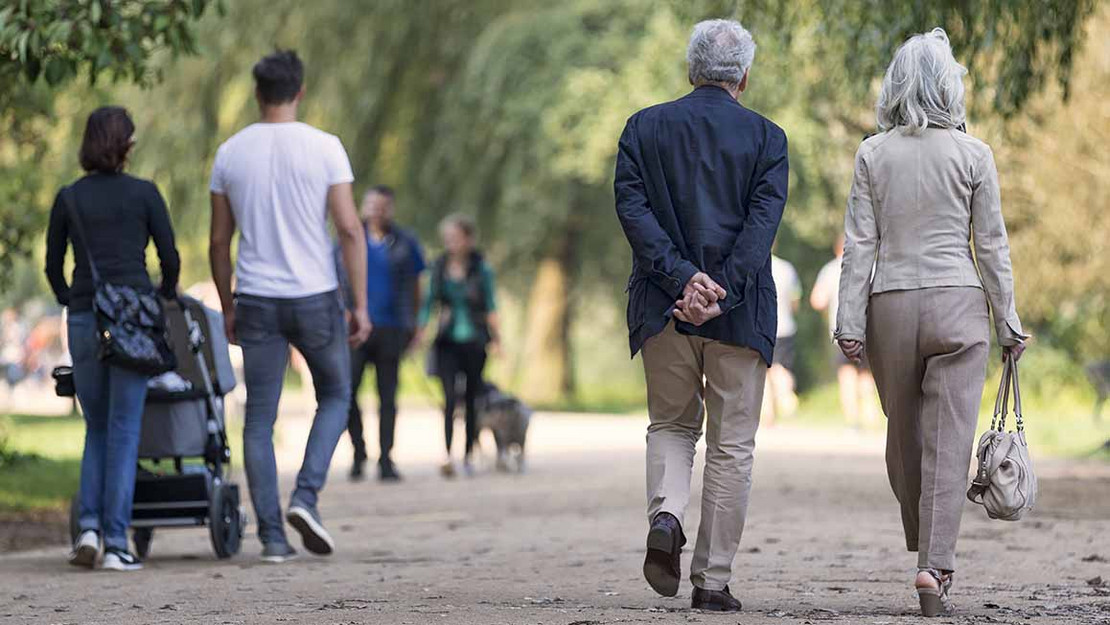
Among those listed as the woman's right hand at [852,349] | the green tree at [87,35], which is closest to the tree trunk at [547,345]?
the green tree at [87,35]

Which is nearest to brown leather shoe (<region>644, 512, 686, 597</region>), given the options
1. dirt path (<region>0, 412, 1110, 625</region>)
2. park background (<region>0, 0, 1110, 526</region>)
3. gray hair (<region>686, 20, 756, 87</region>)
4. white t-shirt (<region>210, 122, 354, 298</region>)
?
dirt path (<region>0, 412, 1110, 625</region>)

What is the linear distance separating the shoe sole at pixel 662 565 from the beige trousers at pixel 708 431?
157 mm

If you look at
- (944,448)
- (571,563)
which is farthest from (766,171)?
(571,563)

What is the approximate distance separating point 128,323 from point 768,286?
299cm

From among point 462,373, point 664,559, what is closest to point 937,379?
point 664,559

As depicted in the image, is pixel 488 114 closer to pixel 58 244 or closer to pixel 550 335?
pixel 550 335

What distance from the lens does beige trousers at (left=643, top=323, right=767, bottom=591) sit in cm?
671

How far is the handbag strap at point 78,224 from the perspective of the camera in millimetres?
8500

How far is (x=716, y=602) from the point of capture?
6.64 metres

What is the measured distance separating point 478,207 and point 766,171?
2074 cm

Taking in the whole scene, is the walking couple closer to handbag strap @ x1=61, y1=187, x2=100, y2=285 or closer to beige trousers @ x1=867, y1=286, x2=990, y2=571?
beige trousers @ x1=867, y1=286, x2=990, y2=571

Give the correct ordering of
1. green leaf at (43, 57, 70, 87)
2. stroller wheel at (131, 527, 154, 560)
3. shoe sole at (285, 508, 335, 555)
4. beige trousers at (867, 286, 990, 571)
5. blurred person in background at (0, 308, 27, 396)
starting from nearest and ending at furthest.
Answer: beige trousers at (867, 286, 990, 571) → shoe sole at (285, 508, 335, 555) → green leaf at (43, 57, 70, 87) → stroller wheel at (131, 527, 154, 560) → blurred person in background at (0, 308, 27, 396)

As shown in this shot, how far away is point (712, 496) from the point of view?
676 centimetres

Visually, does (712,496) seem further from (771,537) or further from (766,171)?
(771,537)
